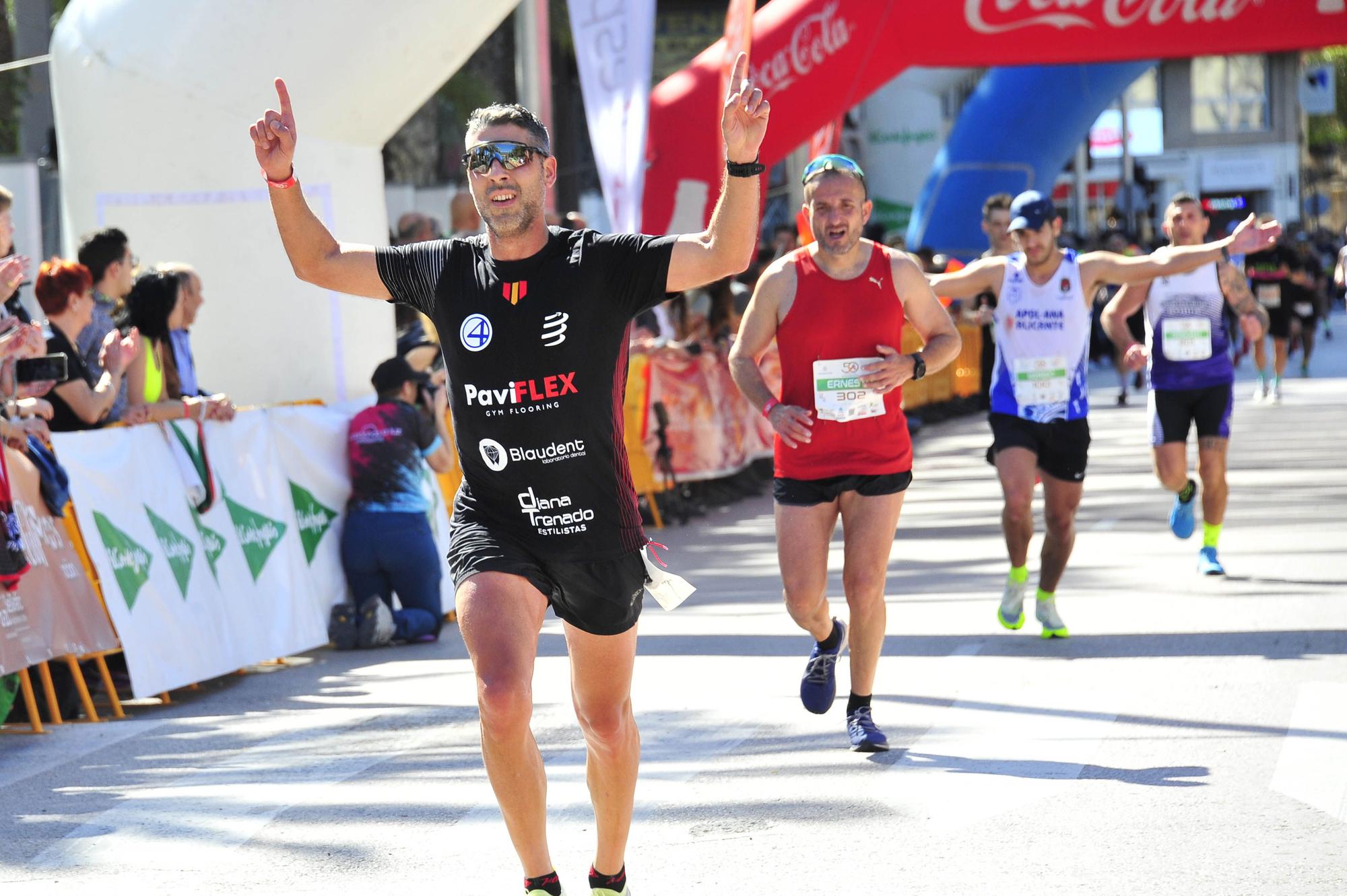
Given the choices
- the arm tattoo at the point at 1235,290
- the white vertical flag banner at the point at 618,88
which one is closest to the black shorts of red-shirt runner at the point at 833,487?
the arm tattoo at the point at 1235,290

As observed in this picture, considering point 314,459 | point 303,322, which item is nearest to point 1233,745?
point 314,459

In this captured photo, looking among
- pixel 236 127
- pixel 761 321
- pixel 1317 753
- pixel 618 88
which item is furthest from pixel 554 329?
pixel 618 88

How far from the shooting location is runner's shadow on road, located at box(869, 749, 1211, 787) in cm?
591

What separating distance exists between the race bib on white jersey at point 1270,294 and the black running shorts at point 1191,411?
13736 millimetres

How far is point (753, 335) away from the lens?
6.82m

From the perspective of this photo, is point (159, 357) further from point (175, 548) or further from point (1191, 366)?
point (1191, 366)

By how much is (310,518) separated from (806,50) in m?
9.17

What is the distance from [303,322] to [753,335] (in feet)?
15.5

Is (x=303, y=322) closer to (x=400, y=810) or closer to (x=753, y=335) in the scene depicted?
(x=753, y=335)

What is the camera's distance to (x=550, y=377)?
4398mm

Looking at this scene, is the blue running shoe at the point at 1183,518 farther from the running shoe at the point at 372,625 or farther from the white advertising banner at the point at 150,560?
the white advertising banner at the point at 150,560

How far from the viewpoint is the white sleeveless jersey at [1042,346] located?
28.4 ft


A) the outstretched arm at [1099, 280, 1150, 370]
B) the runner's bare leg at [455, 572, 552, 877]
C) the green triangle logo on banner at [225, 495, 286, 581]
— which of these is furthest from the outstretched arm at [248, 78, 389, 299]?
the outstretched arm at [1099, 280, 1150, 370]

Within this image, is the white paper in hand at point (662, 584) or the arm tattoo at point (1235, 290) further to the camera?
the arm tattoo at point (1235, 290)
